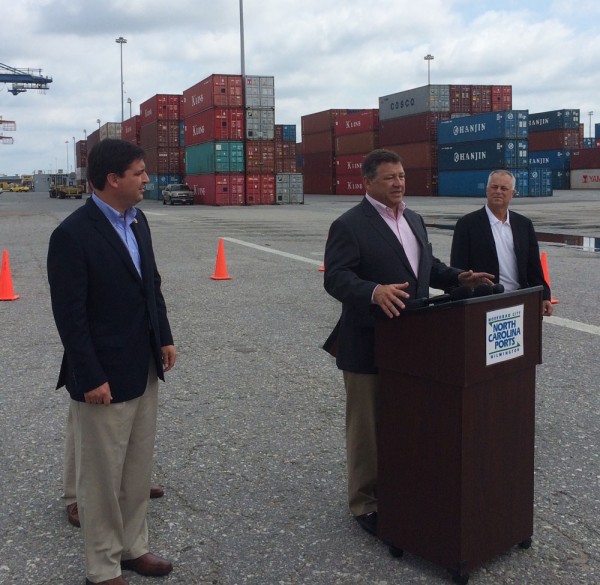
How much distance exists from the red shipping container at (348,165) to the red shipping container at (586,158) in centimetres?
1977

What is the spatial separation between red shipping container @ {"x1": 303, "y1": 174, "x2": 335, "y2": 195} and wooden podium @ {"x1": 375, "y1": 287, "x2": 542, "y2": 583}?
70498 mm

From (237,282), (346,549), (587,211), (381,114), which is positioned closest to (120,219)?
(346,549)

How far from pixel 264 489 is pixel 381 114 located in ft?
200

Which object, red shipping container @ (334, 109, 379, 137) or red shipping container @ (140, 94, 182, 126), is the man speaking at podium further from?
red shipping container @ (334, 109, 379, 137)

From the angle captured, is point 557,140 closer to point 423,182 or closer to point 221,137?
point 423,182

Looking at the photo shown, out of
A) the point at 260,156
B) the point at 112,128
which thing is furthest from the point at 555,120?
the point at 112,128

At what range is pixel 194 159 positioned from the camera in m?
53.0

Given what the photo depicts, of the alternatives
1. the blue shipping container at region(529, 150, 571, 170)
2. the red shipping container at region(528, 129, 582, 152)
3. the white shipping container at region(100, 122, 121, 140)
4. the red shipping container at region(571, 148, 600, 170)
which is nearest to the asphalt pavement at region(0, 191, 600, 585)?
the red shipping container at region(571, 148, 600, 170)

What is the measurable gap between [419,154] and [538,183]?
9.99m

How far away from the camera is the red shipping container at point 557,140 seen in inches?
2758

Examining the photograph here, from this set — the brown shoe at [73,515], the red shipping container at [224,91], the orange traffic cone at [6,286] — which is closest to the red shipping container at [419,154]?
the red shipping container at [224,91]

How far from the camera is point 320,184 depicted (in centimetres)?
7544

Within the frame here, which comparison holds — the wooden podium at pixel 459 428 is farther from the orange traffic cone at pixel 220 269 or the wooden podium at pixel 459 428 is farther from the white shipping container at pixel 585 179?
the white shipping container at pixel 585 179

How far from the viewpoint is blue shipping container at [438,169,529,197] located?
52312 mm
